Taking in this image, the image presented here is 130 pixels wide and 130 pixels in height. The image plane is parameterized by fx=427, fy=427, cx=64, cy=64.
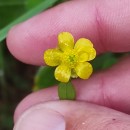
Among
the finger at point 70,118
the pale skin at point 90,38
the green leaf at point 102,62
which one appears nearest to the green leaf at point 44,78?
the pale skin at point 90,38

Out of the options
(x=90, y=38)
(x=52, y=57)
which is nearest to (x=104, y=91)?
(x=90, y=38)

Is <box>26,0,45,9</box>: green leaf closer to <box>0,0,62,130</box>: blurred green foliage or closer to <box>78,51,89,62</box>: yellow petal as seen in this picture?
<box>0,0,62,130</box>: blurred green foliage

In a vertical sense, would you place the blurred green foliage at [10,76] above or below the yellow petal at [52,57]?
below

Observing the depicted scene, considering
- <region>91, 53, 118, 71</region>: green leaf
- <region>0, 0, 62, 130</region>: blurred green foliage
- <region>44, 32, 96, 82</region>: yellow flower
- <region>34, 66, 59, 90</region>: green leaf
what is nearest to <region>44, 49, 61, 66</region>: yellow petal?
<region>44, 32, 96, 82</region>: yellow flower

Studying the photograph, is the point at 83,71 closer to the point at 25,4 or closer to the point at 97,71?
the point at 97,71

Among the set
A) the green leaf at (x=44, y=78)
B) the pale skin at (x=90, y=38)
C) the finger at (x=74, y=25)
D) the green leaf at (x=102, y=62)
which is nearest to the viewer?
the pale skin at (x=90, y=38)

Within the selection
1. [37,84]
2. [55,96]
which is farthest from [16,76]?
[55,96]

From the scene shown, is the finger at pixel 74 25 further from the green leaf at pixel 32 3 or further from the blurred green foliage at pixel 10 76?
the blurred green foliage at pixel 10 76
